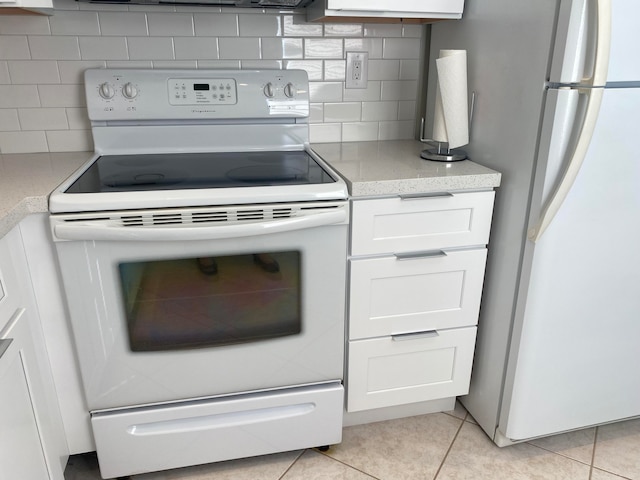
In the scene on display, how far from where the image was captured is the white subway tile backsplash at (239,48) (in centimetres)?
172

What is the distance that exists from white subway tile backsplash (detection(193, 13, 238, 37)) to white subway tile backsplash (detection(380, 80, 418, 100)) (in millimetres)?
592

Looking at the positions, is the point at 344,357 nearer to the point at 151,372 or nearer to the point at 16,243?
the point at 151,372

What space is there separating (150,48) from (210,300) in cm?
93

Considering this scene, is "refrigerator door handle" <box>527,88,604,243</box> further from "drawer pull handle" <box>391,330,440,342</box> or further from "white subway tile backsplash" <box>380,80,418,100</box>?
"white subway tile backsplash" <box>380,80,418,100</box>

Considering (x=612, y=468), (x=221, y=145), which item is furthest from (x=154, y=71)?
(x=612, y=468)

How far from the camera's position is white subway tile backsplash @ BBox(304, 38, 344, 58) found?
5.84 feet

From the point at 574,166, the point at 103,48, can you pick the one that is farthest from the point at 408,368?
the point at 103,48

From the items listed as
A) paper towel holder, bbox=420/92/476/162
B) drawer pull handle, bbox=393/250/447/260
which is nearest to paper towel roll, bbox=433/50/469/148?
paper towel holder, bbox=420/92/476/162

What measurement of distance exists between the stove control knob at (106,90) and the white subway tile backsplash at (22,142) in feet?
0.96

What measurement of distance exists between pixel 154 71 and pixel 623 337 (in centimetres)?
170

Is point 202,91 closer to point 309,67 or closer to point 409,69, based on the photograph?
point 309,67

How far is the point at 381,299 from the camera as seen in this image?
4.88ft

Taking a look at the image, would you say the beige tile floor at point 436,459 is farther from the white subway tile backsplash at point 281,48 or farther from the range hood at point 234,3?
the range hood at point 234,3

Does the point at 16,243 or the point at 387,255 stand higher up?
the point at 16,243
